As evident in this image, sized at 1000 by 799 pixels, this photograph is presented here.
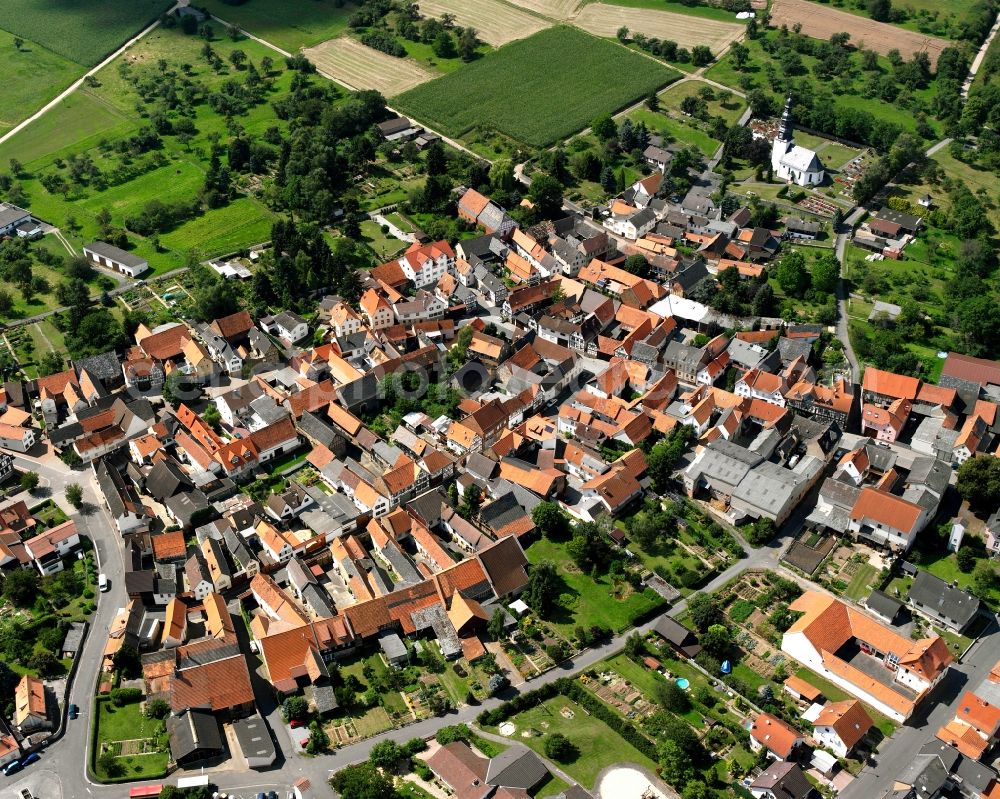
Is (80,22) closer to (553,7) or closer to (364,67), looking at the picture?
(364,67)

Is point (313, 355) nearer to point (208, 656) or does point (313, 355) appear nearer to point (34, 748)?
point (208, 656)

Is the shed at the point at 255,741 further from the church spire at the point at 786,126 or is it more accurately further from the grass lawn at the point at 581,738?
the church spire at the point at 786,126

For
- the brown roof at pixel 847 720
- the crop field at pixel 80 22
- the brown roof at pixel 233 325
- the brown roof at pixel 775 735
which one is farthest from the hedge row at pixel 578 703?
the crop field at pixel 80 22

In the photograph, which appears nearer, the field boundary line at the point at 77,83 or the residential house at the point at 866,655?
the residential house at the point at 866,655

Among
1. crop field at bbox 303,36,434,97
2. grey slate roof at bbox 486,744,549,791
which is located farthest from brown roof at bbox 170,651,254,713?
crop field at bbox 303,36,434,97

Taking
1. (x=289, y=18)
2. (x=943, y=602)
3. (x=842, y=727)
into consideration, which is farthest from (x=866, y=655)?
(x=289, y=18)

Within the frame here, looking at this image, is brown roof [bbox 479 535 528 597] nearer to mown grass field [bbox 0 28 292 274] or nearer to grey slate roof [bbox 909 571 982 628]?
grey slate roof [bbox 909 571 982 628]
